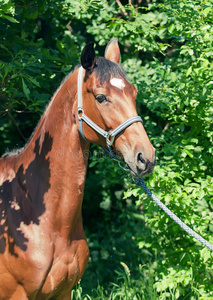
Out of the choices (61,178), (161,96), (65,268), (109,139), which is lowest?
(65,268)

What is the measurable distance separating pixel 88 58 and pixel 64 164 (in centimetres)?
73

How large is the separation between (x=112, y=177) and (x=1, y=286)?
2.45m

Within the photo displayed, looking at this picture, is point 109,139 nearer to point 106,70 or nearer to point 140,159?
point 140,159

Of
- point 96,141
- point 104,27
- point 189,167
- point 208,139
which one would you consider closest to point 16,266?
point 96,141

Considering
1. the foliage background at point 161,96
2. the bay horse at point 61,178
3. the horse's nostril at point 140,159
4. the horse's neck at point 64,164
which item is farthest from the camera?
the foliage background at point 161,96

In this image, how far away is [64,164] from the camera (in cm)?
266

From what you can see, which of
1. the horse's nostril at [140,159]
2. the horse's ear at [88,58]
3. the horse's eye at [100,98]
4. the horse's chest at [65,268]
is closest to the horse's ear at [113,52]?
the horse's ear at [88,58]

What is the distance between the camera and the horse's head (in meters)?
2.39

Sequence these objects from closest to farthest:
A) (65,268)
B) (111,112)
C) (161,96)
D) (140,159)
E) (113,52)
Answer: (140,159) < (111,112) < (65,268) < (113,52) < (161,96)

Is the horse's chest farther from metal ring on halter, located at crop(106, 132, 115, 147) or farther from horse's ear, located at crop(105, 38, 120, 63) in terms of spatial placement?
horse's ear, located at crop(105, 38, 120, 63)

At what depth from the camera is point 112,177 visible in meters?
4.86

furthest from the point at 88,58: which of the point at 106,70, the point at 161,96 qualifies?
the point at 161,96

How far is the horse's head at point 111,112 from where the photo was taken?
239cm

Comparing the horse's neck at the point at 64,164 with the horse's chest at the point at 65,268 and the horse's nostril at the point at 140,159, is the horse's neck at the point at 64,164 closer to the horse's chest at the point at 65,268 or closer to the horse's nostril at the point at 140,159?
the horse's chest at the point at 65,268
